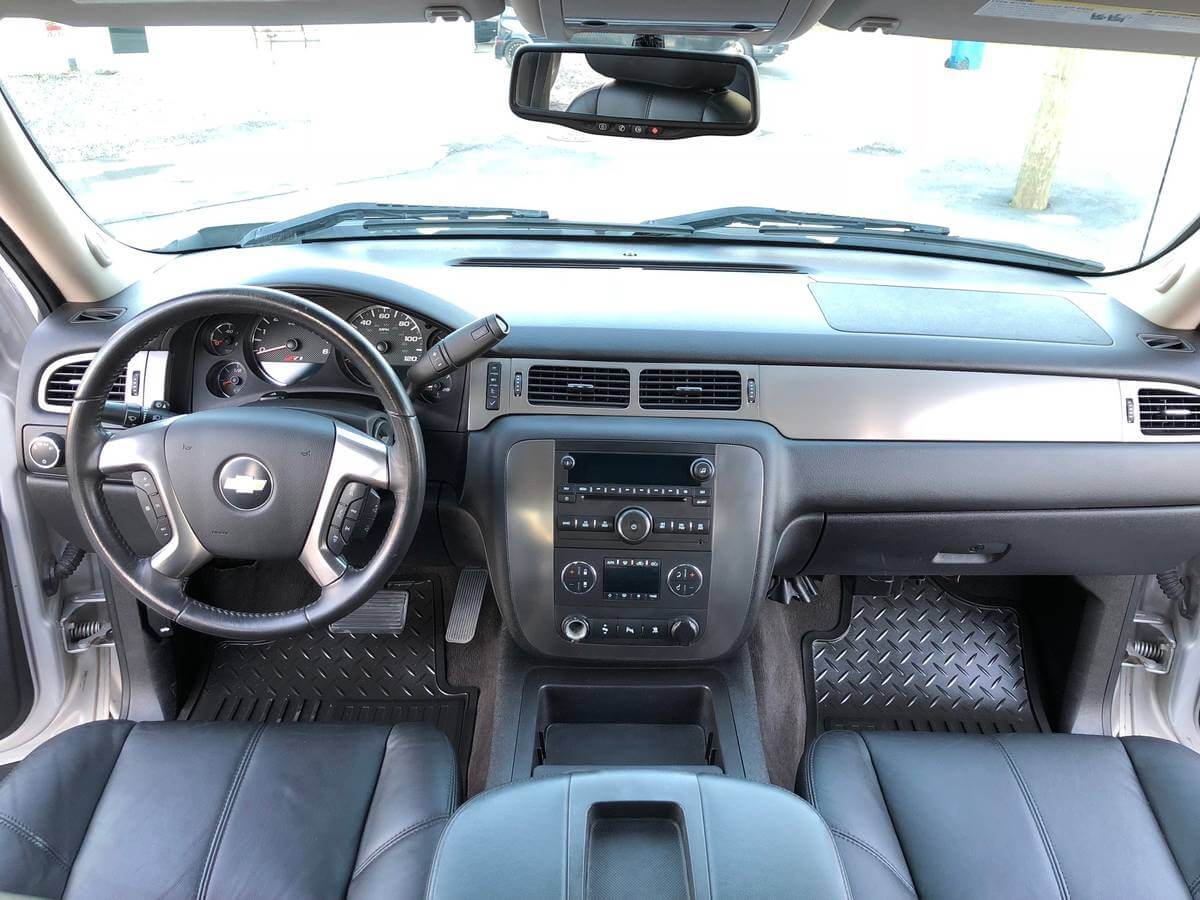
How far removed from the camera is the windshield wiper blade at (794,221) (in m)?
2.48

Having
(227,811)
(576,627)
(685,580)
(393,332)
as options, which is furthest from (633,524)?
(227,811)

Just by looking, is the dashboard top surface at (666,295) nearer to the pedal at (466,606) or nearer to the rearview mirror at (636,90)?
the rearview mirror at (636,90)

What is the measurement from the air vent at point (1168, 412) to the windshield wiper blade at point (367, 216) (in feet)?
5.54

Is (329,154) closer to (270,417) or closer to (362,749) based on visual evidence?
(270,417)

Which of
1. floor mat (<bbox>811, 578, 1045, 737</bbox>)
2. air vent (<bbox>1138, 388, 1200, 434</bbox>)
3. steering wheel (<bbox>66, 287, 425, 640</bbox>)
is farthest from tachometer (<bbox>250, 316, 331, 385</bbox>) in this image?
air vent (<bbox>1138, 388, 1200, 434</bbox>)

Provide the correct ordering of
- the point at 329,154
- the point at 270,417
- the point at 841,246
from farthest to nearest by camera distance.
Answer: the point at 329,154 → the point at 841,246 → the point at 270,417

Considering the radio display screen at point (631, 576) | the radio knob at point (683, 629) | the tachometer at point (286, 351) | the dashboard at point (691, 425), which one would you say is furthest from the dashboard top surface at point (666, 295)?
the radio knob at point (683, 629)

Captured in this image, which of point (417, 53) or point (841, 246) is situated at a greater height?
point (417, 53)

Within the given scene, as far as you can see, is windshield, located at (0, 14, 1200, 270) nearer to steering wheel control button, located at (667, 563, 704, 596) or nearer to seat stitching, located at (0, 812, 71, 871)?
steering wheel control button, located at (667, 563, 704, 596)

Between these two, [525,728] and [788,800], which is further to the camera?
[525,728]

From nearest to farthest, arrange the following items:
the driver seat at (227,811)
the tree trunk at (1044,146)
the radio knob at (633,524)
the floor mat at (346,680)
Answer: the driver seat at (227,811) < the radio knob at (633,524) < the floor mat at (346,680) < the tree trunk at (1044,146)

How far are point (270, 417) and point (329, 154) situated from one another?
1.79 meters

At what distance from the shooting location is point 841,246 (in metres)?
2.63

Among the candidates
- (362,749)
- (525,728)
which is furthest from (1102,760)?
(362,749)
